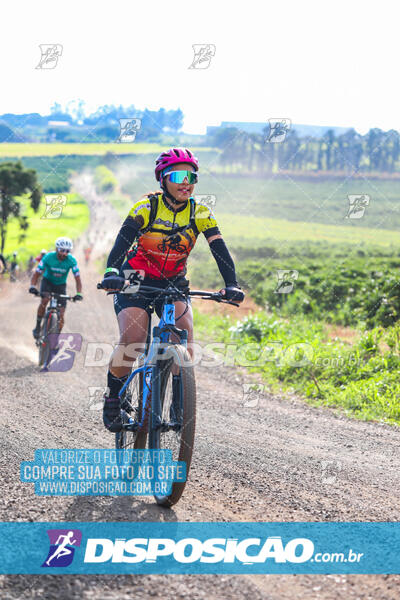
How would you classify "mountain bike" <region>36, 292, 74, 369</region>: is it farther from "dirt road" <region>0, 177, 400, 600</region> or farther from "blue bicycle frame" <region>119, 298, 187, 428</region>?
"blue bicycle frame" <region>119, 298, 187, 428</region>

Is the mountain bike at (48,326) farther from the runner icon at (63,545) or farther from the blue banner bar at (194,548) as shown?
the runner icon at (63,545)

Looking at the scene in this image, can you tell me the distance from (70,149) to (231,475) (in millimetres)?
53937

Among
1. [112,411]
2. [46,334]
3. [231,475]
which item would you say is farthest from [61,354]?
[231,475]

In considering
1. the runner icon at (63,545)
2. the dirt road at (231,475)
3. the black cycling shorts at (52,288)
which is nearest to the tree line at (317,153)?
the black cycling shorts at (52,288)

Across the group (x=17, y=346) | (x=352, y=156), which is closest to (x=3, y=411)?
(x=17, y=346)

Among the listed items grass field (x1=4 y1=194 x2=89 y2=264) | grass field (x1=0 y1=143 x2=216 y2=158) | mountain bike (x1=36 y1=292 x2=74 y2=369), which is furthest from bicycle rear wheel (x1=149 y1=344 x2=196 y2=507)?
grass field (x1=0 y1=143 x2=216 y2=158)

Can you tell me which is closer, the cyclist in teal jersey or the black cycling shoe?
the black cycling shoe

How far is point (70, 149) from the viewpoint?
183ft

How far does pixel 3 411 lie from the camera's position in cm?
805

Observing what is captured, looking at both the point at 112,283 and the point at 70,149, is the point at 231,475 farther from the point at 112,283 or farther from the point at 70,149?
the point at 70,149

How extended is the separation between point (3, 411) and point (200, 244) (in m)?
31.4

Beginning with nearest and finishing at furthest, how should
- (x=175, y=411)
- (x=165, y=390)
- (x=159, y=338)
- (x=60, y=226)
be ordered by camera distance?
(x=175, y=411) → (x=165, y=390) → (x=159, y=338) → (x=60, y=226)

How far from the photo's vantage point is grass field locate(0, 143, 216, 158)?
48062 mm

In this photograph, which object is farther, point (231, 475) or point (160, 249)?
point (231, 475)
